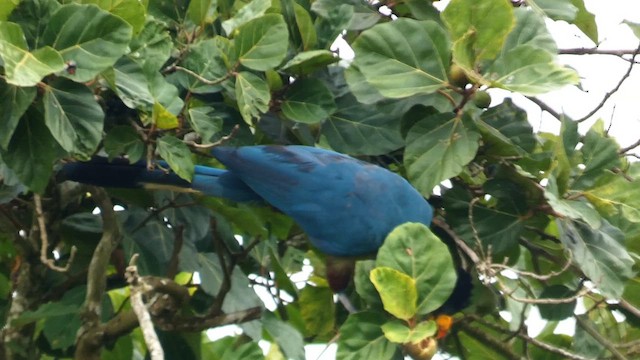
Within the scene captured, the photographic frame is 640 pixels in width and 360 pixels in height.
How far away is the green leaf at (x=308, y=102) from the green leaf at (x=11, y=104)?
0.68 meters

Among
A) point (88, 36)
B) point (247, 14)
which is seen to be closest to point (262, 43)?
point (247, 14)

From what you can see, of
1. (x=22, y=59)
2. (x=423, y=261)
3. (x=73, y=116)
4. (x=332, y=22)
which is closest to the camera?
(x=22, y=59)

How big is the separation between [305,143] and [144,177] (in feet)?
1.44

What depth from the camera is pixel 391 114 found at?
2.79m

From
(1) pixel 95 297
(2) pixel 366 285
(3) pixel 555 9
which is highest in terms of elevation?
(3) pixel 555 9

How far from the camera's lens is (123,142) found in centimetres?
251

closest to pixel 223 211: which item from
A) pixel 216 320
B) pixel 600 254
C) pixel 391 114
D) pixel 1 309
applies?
pixel 216 320

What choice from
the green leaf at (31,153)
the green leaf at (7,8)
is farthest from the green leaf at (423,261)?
the green leaf at (7,8)

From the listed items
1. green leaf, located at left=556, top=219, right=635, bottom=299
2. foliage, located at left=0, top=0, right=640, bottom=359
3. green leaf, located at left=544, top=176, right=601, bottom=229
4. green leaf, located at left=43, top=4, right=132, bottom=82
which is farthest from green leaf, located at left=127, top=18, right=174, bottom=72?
green leaf, located at left=556, top=219, right=635, bottom=299

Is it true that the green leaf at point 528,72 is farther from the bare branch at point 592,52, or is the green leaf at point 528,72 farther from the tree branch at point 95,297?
the tree branch at point 95,297

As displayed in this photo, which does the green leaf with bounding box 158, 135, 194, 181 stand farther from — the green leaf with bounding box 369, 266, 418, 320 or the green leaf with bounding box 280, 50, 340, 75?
the green leaf with bounding box 369, 266, 418, 320

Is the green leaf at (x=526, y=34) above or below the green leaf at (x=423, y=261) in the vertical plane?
above

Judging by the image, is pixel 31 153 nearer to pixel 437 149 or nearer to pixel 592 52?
pixel 437 149

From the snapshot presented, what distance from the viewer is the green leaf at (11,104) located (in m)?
2.21
